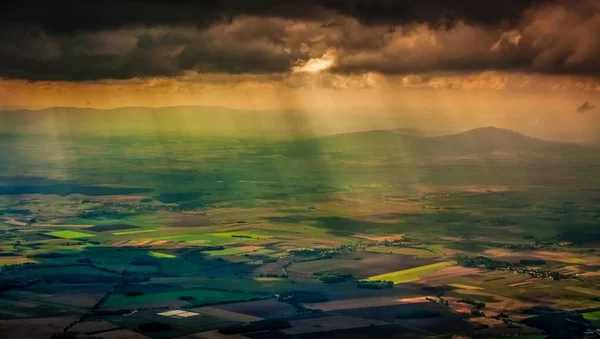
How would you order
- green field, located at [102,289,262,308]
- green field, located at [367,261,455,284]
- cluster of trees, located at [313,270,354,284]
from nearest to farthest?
green field, located at [102,289,262,308] → cluster of trees, located at [313,270,354,284] → green field, located at [367,261,455,284]

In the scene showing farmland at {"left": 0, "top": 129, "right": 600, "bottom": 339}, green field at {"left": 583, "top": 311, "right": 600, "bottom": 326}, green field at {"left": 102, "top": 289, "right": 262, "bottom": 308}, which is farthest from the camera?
green field at {"left": 102, "top": 289, "right": 262, "bottom": 308}

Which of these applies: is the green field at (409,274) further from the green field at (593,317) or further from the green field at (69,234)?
the green field at (69,234)

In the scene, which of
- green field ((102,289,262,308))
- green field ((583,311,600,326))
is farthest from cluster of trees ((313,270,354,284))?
green field ((583,311,600,326))

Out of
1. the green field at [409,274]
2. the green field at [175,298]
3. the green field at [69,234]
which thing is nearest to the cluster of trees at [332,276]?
the green field at [409,274]

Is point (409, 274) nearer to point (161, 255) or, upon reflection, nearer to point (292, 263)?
point (292, 263)

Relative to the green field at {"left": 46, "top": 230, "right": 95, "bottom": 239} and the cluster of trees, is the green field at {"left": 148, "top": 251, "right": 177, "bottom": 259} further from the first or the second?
the cluster of trees

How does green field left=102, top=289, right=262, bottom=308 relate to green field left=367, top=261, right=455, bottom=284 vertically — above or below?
above
